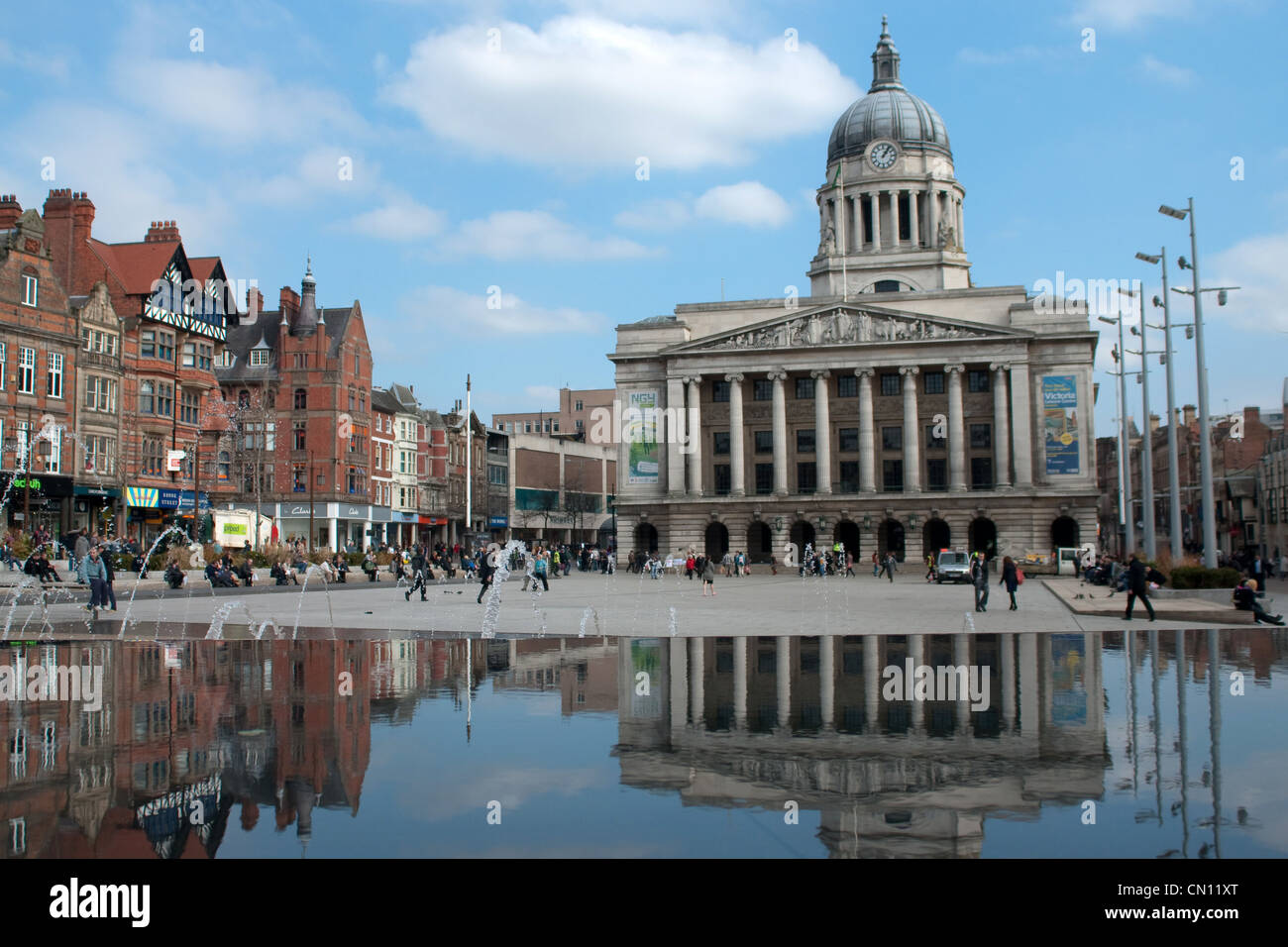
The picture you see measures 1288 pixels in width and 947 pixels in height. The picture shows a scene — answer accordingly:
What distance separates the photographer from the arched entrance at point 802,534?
83.3 meters

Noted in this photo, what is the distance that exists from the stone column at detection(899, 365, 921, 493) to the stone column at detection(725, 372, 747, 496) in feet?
40.0

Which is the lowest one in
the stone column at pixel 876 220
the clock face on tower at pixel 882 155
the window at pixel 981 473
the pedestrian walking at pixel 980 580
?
the pedestrian walking at pixel 980 580

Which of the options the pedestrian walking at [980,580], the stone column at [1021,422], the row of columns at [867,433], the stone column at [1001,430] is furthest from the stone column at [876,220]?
the pedestrian walking at [980,580]

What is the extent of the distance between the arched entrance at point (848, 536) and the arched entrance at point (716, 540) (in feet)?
28.1

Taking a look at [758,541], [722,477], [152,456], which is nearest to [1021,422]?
[758,541]

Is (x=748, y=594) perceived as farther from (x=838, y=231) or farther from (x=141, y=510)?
(x=838, y=231)

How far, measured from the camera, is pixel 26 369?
51.0 m

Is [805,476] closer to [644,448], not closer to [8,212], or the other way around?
[644,448]

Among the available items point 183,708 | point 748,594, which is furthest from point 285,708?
point 748,594

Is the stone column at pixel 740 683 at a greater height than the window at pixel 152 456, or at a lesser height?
lesser

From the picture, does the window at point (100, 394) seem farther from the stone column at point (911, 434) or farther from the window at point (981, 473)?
the window at point (981, 473)

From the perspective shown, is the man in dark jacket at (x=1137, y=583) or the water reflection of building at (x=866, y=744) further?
the man in dark jacket at (x=1137, y=583)

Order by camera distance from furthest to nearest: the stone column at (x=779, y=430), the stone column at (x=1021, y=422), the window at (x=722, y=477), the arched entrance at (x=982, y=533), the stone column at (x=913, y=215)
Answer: the stone column at (x=913, y=215) < the window at (x=722, y=477) < the stone column at (x=779, y=430) < the arched entrance at (x=982, y=533) < the stone column at (x=1021, y=422)

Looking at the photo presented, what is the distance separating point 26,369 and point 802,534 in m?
53.2
